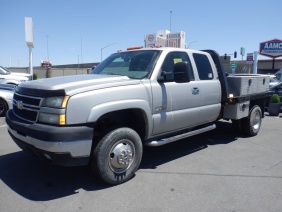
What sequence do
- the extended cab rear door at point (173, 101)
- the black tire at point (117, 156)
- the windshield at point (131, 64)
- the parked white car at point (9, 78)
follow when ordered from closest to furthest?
the black tire at point (117, 156) → the extended cab rear door at point (173, 101) → the windshield at point (131, 64) → the parked white car at point (9, 78)

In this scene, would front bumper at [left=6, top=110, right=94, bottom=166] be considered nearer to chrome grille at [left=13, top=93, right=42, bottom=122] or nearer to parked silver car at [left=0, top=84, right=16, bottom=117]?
chrome grille at [left=13, top=93, right=42, bottom=122]

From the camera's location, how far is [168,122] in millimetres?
4480

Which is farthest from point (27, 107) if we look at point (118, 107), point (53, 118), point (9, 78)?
point (9, 78)

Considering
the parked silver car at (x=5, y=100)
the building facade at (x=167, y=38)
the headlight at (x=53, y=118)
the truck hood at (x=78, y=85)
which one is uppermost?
the building facade at (x=167, y=38)

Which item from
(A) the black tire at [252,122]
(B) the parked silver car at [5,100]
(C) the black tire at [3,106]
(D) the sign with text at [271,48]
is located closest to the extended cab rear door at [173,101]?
(A) the black tire at [252,122]

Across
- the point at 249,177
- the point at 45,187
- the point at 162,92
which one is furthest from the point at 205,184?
the point at 45,187

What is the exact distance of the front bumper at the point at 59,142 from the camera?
3.23 meters

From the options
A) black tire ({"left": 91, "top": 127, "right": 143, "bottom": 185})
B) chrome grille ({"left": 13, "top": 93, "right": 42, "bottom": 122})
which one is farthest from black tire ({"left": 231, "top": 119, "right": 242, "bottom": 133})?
chrome grille ({"left": 13, "top": 93, "right": 42, "bottom": 122})

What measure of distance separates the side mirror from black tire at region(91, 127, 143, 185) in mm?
1144

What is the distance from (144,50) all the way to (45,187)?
2.78 meters

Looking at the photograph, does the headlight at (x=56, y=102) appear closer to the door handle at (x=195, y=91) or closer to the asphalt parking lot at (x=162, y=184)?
the asphalt parking lot at (x=162, y=184)

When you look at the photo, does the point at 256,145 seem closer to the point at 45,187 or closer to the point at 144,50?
the point at 144,50

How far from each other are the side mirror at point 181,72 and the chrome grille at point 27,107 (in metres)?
2.10

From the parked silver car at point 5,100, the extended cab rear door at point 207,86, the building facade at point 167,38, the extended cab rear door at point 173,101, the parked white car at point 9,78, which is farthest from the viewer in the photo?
the building facade at point 167,38
